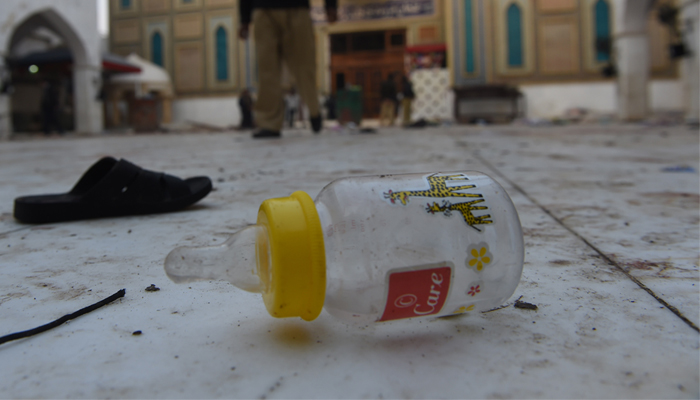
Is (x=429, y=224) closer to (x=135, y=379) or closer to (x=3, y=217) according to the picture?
(x=135, y=379)

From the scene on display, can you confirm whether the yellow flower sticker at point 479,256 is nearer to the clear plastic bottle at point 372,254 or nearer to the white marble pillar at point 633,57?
the clear plastic bottle at point 372,254

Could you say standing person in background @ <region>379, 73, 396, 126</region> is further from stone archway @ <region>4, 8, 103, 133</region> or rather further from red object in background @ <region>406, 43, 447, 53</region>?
stone archway @ <region>4, 8, 103, 133</region>

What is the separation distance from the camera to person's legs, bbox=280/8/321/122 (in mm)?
4352

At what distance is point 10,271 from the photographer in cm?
74

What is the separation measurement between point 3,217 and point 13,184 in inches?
30.1

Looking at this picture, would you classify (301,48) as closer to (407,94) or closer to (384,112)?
(407,94)

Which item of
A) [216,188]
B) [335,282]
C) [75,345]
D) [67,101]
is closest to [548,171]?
[216,188]

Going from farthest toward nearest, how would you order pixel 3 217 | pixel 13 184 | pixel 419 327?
pixel 13 184 < pixel 3 217 < pixel 419 327

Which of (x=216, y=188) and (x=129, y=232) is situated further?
(x=216, y=188)

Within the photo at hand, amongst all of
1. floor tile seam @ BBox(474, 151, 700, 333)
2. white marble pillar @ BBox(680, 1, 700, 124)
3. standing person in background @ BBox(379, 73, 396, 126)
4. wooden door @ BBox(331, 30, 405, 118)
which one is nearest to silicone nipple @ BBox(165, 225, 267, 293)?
floor tile seam @ BBox(474, 151, 700, 333)

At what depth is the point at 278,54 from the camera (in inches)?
175

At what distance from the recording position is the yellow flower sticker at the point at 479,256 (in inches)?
19.4

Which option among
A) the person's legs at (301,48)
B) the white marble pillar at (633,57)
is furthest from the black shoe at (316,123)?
the white marble pillar at (633,57)

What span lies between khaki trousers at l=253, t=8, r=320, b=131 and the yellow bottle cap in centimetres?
409
